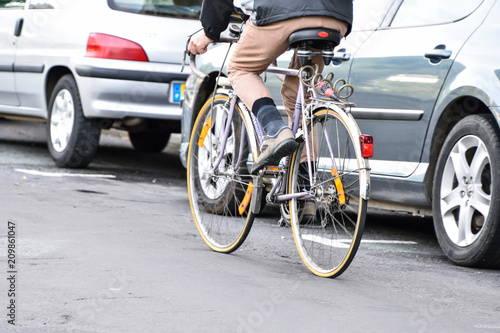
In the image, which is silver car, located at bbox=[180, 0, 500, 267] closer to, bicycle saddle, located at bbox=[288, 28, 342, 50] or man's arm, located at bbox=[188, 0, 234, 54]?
bicycle saddle, located at bbox=[288, 28, 342, 50]

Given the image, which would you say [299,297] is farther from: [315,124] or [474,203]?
[474,203]

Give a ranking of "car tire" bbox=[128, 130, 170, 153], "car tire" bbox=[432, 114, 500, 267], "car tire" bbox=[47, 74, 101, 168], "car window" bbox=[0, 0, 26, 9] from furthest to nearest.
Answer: "car tire" bbox=[128, 130, 170, 153] < "car window" bbox=[0, 0, 26, 9] < "car tire" bbox=[47, 74, 101, 168] < "car tire" bbox=[432, 114, 500, 267]

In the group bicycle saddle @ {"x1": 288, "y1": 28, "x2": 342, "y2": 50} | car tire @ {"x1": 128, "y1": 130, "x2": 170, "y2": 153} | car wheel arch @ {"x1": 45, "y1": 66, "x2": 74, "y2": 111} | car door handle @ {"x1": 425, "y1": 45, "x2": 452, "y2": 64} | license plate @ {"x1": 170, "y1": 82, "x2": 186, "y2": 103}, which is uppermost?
bicycle saddle @ {"x1": 288, "y1": 28, "x2": 342, "y2": 50}

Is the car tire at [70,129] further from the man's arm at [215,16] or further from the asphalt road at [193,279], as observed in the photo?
the man's arm at [215,16]

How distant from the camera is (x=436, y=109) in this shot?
5438 millimetres

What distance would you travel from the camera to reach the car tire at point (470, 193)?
4.98 m

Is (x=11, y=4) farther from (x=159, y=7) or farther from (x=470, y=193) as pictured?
(x=470, y=193)

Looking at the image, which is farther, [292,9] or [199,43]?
[199,43]

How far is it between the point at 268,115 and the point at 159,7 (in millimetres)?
4165

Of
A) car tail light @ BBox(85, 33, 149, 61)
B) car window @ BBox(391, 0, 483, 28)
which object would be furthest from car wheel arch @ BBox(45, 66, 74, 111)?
car window @ BBox(391, 0, 483, 28)

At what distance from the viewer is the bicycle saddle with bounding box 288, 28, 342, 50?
4.52 m

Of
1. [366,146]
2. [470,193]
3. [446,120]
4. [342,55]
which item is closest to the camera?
[366,146]

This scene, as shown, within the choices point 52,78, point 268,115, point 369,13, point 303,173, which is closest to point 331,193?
point 303,173

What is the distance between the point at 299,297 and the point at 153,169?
5725 millimetres
